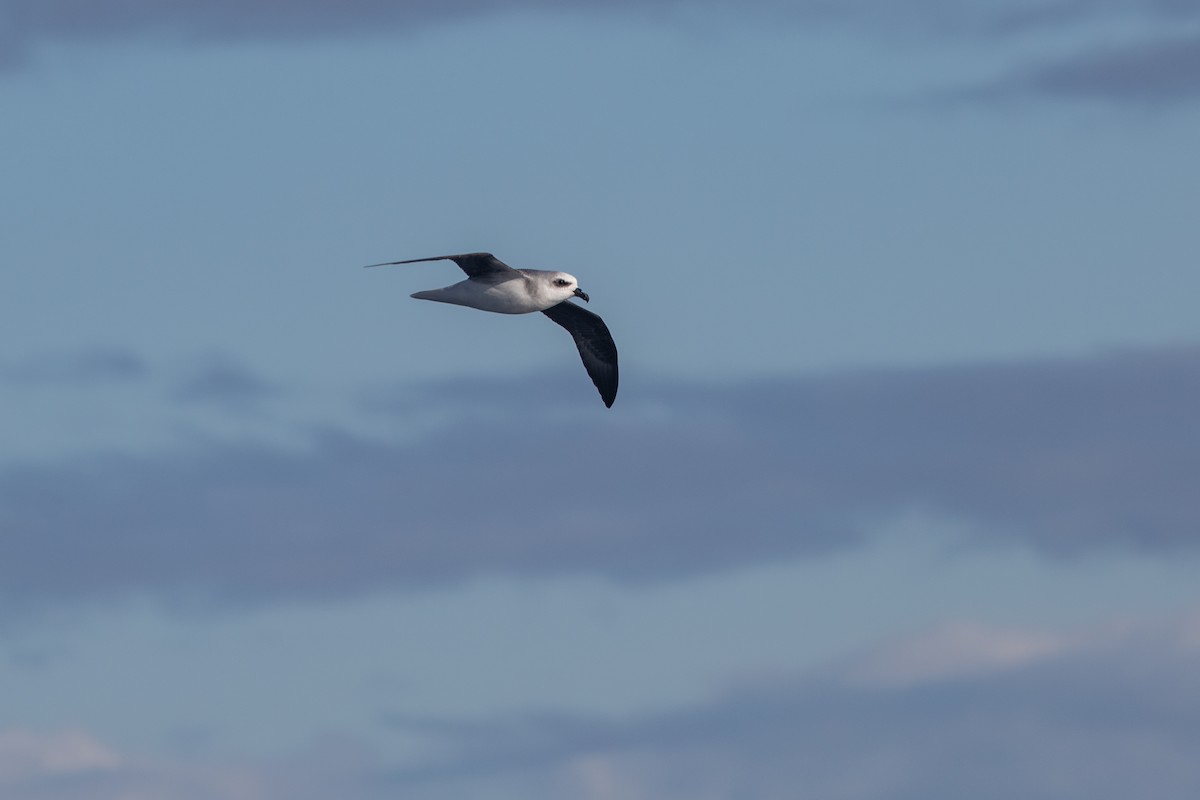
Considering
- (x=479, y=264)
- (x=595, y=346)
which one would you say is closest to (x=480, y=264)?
(x=479, y=264)

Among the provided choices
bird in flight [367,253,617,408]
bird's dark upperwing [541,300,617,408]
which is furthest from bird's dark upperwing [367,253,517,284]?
bird's dark upperwing [541,300,617,408]

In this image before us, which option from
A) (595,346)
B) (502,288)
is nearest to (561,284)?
(502,288)

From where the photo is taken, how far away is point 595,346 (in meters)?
72.4

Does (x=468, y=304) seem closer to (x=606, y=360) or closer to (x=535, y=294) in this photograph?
(x=535, y=294)

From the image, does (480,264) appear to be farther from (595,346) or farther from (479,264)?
(595,346)

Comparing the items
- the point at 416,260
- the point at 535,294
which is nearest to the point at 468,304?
the point at 535,294

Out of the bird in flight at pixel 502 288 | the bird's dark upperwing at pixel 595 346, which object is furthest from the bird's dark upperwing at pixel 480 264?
the bird's dark upperwing at pixel 595 346

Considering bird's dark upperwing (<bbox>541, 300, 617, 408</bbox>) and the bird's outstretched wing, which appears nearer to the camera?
the bird's outstretched wing

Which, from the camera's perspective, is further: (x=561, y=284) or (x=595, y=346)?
(x=595, y=346)

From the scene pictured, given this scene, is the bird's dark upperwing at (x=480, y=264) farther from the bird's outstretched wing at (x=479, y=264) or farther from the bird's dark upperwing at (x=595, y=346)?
the bird's dark upperwing at (x=595, y=346)

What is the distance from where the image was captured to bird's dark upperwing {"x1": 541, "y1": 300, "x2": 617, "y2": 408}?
7156cm

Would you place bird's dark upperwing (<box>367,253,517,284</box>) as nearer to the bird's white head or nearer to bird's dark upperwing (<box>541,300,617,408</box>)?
the bird's white head

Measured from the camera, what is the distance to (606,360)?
7275cm

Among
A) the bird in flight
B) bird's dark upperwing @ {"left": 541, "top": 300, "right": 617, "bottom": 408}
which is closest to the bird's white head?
the bird in flight
